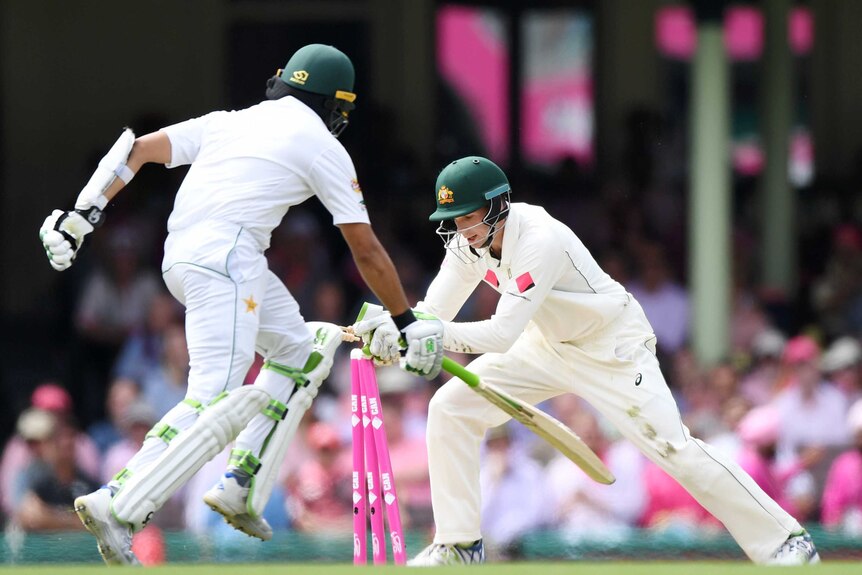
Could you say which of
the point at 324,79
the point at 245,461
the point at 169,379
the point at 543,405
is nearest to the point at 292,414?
the point at 245,461

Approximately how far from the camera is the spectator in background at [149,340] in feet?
34.5

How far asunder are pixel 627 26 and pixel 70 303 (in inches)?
208

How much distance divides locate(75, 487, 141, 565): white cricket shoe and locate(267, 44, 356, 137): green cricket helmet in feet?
5.28

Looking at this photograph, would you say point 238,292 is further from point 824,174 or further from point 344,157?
point 824,174

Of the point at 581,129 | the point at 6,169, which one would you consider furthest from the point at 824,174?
the point at 6,169

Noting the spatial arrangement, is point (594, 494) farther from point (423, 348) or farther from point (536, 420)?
point (423, 348)

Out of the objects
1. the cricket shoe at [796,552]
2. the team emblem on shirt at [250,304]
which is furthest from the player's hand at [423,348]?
the cricket shoe at [796,552]

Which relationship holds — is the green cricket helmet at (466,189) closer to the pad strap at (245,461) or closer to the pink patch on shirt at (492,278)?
the pink patch on shirt at (492,278)

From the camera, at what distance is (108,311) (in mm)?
11008

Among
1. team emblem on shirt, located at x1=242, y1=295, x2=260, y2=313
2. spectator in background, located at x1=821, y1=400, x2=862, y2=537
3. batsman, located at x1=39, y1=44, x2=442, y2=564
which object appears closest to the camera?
batsman, located at x1=39, y1=44, x2=442, y2=564

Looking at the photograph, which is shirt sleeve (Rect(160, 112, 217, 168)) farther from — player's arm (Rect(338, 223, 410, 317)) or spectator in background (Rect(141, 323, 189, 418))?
spectator in background (Rect(141, 323, 189, 418))

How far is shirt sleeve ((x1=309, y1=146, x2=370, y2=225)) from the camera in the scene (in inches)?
230

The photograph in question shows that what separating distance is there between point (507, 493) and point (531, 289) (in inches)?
111

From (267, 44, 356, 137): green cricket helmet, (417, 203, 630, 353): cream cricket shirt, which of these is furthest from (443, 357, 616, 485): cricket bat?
(267, 44, 356, 137): green cricket helmet
